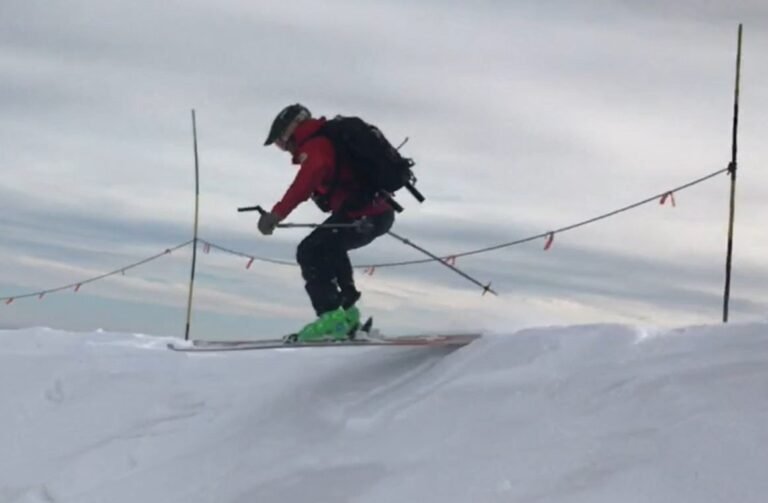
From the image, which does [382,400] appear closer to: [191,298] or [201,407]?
[201,407]

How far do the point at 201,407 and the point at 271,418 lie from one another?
1025 mm

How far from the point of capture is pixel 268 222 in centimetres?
757

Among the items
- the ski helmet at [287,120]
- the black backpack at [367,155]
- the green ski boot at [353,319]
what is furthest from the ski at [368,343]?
the ski helmet at [287,120]

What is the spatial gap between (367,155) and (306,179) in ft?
1.61

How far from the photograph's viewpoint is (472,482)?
4.11m

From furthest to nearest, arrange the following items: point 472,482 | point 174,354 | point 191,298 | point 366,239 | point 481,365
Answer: point 191,298
point 174,354
point 366,239
point 481,365
point 472,482

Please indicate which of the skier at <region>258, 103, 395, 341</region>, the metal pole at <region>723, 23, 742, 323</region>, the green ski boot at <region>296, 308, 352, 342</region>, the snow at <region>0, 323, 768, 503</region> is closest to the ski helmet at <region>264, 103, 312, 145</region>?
the skier at <region>258, 103, 395, 341</region>

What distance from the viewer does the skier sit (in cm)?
748

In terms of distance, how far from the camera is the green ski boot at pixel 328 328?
24.5 ft

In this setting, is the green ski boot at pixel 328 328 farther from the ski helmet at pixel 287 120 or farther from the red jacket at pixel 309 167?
the ski helmet at pixel 287 120

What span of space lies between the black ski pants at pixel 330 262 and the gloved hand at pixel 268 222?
34 centimetres

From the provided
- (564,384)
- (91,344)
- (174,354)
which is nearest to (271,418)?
(564,384)

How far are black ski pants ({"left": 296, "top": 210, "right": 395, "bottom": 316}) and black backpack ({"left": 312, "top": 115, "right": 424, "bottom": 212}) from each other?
0.25 meters

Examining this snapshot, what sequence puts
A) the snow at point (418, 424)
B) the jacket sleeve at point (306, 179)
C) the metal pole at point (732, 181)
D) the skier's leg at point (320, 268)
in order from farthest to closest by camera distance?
the metal pole at point (732, 181)
the skier's leg at point (320, 268)
the jacket sleeve at point (306, 179)
the snow at point (418, 424)
